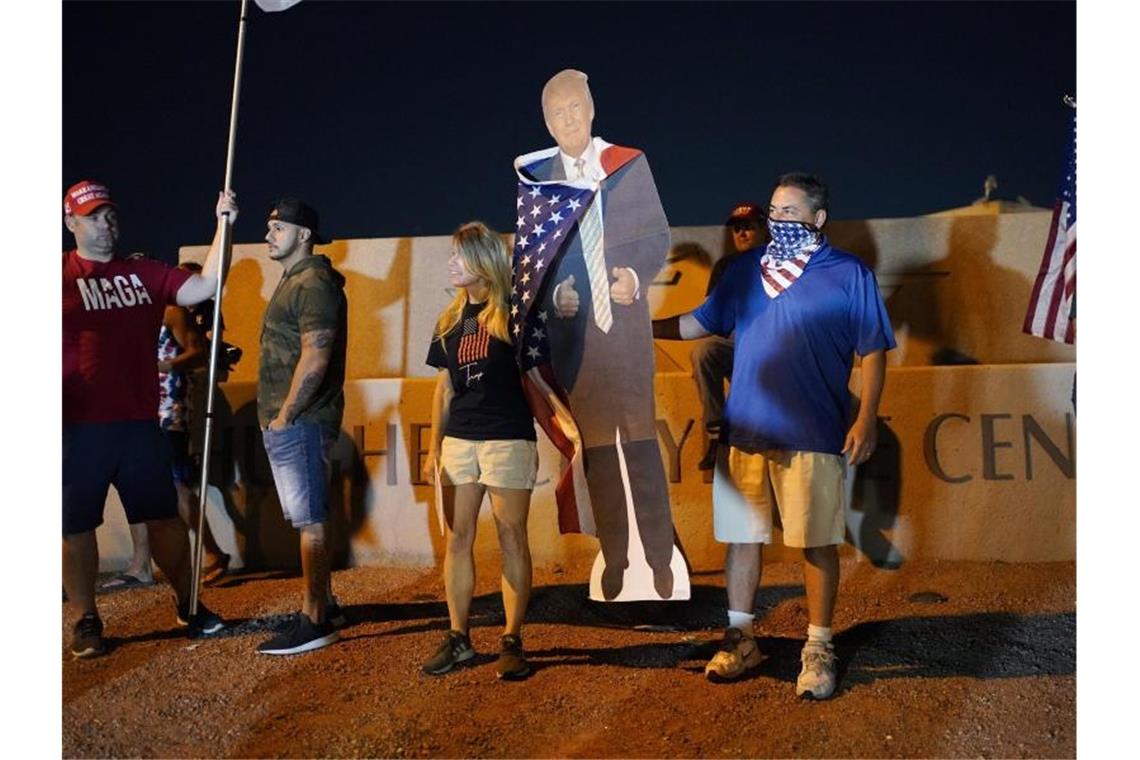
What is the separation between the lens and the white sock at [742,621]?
4047 millimetres

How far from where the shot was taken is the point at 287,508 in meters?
4.41

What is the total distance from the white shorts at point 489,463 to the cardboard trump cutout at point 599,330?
30 centimetres

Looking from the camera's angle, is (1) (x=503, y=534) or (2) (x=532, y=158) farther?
(2) (x=532, y=158)

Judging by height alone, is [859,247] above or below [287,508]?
above

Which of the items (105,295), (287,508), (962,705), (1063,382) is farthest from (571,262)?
(1063,382)

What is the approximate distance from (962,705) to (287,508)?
267cm

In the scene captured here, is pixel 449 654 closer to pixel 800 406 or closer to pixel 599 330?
pixel 599 330

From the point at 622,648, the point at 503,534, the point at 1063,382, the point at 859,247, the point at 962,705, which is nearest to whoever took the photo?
the point at 962,705

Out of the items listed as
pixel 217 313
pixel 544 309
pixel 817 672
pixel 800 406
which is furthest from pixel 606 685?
pixel 217 313

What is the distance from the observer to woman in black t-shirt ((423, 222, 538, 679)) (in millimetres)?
4051

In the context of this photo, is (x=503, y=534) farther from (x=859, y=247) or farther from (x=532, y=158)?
(x=859, y=247)

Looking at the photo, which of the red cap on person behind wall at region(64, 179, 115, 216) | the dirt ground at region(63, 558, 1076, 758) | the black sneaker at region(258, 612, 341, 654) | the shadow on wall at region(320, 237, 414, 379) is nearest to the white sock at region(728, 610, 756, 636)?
the dirt ground at region(63, 558, 1076, 758)

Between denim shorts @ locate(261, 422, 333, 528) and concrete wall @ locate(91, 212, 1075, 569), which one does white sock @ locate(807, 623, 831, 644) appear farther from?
denim shorts @ locate(261, 422, 333, 528)

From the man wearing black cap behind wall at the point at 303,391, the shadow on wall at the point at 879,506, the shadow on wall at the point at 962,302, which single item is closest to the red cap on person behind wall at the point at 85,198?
the man wearing black cap behind wall at the point at 303,391
